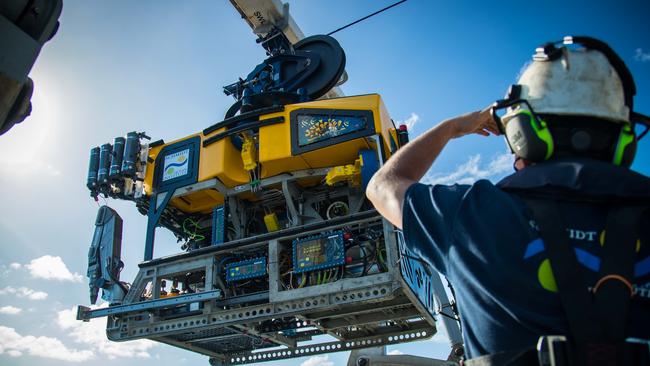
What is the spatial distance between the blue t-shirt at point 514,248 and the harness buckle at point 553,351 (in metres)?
0.07

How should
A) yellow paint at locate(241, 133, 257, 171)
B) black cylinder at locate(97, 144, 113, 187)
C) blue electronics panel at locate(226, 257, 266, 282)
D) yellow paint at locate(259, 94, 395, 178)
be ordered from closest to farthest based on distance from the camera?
blue electronics panel at locate(226, 257, 266, 282) < yellow paint at locate(259, 94, 395, 178) < yellow paint at locate(241, 133, 257, 171) < black cylinder at locate(97, 144, 113, 187)

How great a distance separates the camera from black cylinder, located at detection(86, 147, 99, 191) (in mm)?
9445

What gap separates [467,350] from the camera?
1.82 meters

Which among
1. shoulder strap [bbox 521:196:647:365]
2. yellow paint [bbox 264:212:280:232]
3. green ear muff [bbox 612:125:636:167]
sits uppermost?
yellow paint [bbox 264:212:280:232]

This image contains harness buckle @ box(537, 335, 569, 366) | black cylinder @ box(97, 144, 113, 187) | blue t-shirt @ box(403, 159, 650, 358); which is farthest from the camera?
black cylinder @ box(97, 144, 113, 187)

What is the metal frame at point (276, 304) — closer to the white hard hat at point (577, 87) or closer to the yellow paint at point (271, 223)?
the yellow paint at point (271, 223)

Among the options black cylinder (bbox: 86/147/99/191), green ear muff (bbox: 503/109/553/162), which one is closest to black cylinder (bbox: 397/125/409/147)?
black cylinder (bbox: 86/147/99/191)

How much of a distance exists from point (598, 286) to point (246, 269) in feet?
22.2

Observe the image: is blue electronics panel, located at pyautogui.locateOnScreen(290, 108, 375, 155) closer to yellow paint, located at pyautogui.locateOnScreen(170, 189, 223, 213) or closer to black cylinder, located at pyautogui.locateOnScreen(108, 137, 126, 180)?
yellow paint, located at pyautogui.locateOnScreen(170, 189, 223, 213)

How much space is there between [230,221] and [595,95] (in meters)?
7.67

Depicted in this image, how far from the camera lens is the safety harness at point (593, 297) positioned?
1434 millimetres

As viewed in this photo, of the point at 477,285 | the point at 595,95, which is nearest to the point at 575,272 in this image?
the point at 477,285

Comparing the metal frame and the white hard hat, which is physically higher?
the metal frame

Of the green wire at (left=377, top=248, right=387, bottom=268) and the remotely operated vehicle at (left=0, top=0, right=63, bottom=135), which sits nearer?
the remotely operated vehicle at (left=0, top=0, right=63, bottom=135)
